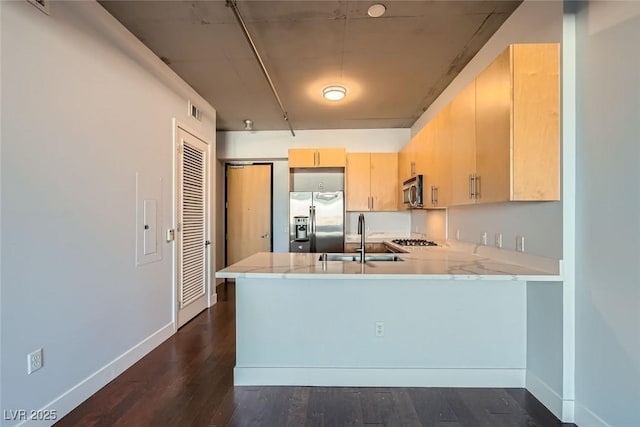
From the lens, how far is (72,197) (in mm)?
2143

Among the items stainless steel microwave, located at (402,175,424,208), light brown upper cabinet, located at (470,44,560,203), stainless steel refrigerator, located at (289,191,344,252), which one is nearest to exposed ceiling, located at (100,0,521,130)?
light brown upper cabinet, located at (470,44,560,203)

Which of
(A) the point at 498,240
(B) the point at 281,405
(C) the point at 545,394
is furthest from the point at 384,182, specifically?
(B) the point at 281,405

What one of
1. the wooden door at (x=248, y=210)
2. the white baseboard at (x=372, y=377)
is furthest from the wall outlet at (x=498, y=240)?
the wooden door at (x=248, y=210)

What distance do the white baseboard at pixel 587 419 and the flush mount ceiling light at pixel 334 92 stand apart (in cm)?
344

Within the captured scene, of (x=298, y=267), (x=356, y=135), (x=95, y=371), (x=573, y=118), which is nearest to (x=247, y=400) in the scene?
(x=298, y=267)

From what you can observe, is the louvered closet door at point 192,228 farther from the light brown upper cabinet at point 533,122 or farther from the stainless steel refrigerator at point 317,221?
the light brown upper cabinet at point 533,122

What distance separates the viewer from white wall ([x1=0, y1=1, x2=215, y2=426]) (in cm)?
176

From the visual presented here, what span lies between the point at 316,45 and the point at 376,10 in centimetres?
66

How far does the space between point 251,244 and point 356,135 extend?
275 cm

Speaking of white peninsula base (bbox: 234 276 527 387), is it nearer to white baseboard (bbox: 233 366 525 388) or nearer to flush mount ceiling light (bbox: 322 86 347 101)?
white baseboard (bbox: 233 366 525 388)

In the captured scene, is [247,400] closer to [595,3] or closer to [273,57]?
[273,57]

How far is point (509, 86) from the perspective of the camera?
6.48ft

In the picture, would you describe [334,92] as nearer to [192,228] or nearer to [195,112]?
[195,112]

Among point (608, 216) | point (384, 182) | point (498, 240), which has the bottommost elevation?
point (498, 240)
